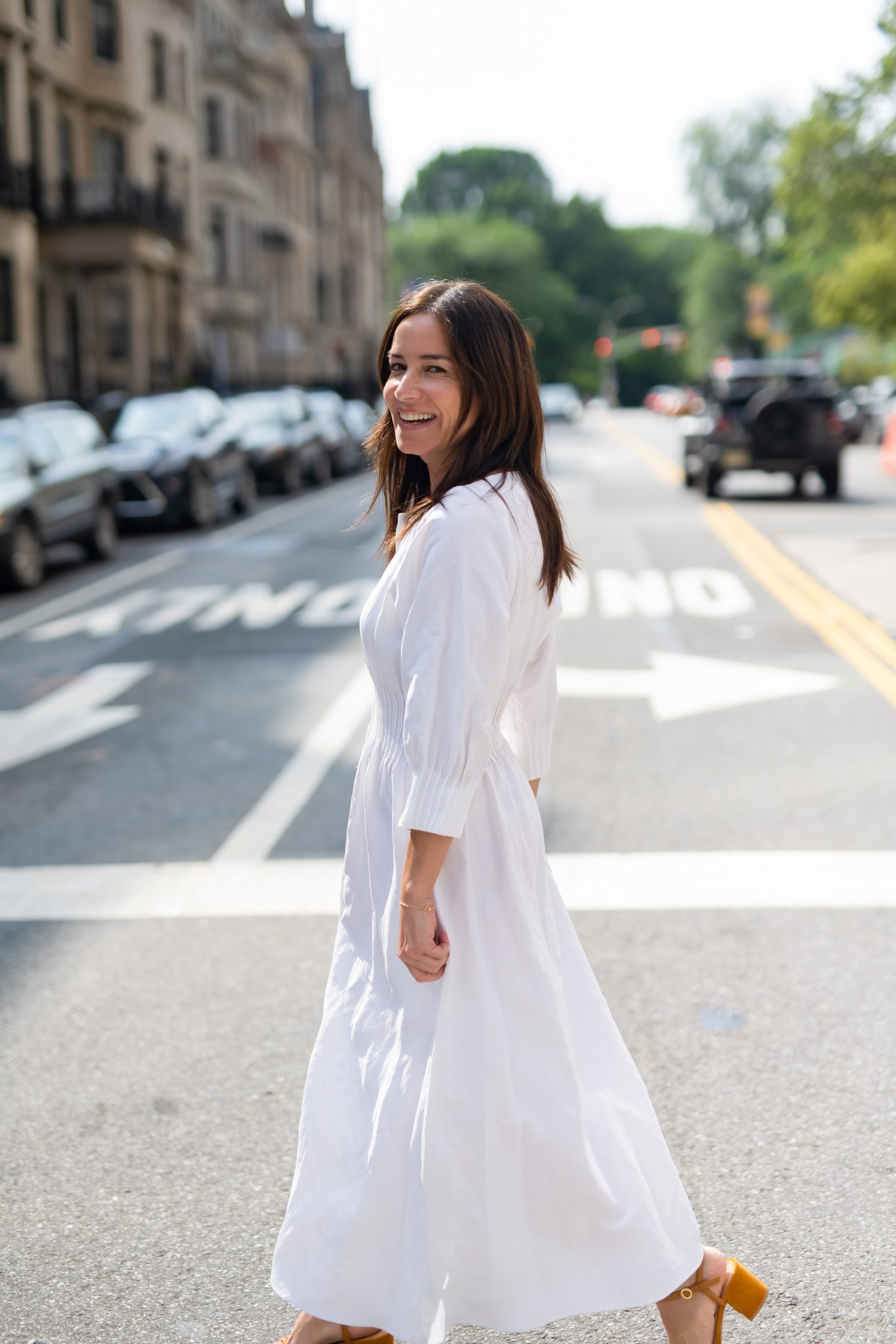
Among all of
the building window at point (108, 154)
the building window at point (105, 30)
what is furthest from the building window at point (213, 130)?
the building window at point (105, 30)

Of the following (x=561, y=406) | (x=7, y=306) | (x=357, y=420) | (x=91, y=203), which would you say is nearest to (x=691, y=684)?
(x=7, y=306)

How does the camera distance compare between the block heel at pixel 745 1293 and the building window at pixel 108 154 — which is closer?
the block heel at pixel 745 1293

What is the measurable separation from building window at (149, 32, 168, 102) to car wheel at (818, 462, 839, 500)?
2494 centimetres

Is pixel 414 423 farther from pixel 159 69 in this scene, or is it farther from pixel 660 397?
pixel 660 397

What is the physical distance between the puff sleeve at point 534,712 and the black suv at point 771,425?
18.4 meters

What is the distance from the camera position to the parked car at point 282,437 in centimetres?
2500

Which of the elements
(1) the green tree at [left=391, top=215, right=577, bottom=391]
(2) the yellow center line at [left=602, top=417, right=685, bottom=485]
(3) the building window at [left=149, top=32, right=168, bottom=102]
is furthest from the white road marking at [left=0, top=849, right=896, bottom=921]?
(1) the green tree at [left=391, top=215, right=577, bottom=391]

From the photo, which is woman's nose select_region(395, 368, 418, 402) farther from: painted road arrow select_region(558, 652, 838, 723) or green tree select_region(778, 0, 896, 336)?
green tree select_region(778, 0, 896, 336)

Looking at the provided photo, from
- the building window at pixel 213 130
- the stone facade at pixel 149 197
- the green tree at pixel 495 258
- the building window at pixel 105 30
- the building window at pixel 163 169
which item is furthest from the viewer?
the green tree at pixel 495 258

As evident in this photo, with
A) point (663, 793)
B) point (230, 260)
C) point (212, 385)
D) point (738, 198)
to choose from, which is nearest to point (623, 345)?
point (738, 198)

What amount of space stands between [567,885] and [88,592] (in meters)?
9.69

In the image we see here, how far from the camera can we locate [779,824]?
6164 mm

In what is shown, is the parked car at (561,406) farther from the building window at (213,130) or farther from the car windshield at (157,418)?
the car windshield at (157,418)

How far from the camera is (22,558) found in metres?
14.3
